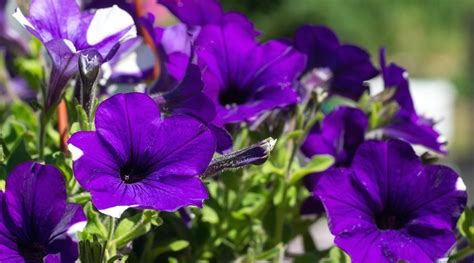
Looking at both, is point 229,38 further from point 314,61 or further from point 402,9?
point 402,9

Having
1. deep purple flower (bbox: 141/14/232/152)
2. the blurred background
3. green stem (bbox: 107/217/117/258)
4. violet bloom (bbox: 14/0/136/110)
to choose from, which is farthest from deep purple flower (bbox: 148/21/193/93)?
the blurred background

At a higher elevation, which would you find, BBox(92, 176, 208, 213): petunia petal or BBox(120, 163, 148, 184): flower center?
BBox(92, 176, 208, 213): petunia petal

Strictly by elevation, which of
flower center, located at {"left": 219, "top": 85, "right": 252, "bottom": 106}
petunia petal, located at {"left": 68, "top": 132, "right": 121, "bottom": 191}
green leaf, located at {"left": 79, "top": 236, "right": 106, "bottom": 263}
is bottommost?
green leaf, located at {"left": 79, "top": 236, "right": 106, "bottom": 263}

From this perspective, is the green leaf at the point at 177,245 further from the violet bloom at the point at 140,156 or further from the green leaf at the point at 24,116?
the green leaf at the point at 24,116

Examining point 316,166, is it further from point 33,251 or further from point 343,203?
point 33,251

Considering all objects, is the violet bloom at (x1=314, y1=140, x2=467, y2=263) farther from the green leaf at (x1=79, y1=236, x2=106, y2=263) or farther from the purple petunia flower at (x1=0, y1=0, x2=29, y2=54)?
the purple petunia flower at (x1=0, y1=0, x2=29, y2=54)

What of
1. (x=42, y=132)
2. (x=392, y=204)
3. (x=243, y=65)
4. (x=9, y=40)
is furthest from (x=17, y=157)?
(x=9, y=40)
